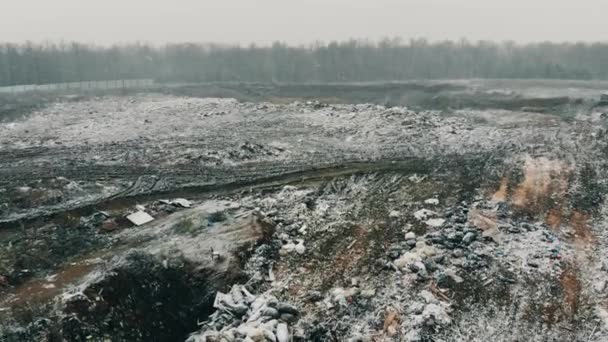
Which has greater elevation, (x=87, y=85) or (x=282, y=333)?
(x=87, y=85)

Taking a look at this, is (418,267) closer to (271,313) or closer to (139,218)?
(271,313)

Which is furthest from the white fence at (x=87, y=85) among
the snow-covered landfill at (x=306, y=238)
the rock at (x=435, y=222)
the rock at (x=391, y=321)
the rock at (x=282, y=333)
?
the rock at (x=391, y=321)

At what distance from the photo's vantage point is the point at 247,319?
312 inches

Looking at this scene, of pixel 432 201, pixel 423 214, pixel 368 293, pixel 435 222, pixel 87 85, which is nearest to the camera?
pixel 368 293

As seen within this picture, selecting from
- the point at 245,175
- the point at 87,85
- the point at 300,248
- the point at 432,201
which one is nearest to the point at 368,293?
the point at 300,248

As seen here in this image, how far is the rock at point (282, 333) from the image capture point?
24.3 feet

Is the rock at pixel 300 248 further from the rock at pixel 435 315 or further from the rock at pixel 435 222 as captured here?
the rock at pixel 435 222

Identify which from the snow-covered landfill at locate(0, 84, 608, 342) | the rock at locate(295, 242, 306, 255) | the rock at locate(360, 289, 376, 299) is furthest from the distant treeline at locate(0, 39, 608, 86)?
the rock at locate(360, 289, 376, 299)

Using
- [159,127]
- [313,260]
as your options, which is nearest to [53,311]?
[313,260]

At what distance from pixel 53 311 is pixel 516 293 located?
8.38m

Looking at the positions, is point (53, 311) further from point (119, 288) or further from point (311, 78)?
point (311, 78)

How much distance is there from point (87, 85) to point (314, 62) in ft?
87.4

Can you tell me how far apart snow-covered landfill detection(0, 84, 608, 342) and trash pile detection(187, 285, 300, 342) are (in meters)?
0.04

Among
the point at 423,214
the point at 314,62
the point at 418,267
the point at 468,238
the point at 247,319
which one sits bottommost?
the point at 247,319
